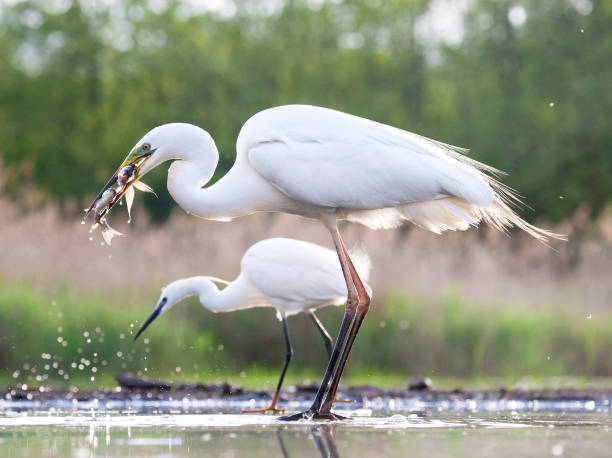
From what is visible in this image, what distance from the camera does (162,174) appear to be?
28.5 m

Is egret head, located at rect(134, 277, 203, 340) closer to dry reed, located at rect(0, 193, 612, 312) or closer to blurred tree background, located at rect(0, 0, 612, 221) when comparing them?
dry reed, located at rect(0, 193, 612, 312)

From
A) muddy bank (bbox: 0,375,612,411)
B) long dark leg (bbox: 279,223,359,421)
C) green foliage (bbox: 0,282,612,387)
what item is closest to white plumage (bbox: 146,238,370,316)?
muddy bank (bbox: 0,375,612,411)

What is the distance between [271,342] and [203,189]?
4785mm

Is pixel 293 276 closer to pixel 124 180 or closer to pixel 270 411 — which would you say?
pixel 270 411

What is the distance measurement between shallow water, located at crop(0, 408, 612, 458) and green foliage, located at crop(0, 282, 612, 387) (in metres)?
3.48

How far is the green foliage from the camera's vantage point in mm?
11016

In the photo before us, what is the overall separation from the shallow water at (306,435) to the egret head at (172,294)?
8.25 ft

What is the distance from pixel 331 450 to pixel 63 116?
28.0 m

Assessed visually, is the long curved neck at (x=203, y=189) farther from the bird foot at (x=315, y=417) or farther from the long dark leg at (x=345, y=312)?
the bird foot at (x=315, y=417)

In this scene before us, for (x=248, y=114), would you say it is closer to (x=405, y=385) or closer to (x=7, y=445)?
(x=405, y=385)

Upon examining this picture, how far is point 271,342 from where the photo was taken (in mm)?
11992

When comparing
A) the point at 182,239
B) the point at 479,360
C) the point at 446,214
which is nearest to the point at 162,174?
the point at 182,239

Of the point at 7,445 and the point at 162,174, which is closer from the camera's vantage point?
the point at 7,445

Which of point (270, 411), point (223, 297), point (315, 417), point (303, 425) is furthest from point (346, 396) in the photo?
point (303, 425)
